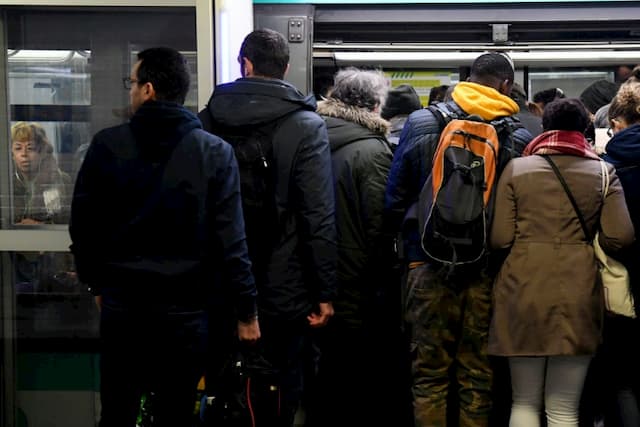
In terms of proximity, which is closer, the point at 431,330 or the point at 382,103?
the point at 431,330

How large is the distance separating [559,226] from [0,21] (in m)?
2.42

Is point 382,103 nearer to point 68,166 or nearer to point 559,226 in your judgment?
point 559,226

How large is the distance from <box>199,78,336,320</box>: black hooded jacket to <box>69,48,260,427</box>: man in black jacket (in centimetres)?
31

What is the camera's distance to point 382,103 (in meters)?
3.61

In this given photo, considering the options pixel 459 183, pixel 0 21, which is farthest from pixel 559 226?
pixel 0 21

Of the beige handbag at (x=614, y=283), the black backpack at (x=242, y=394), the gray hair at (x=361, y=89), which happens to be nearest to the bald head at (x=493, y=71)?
the gray hair at (x=361, y=89)

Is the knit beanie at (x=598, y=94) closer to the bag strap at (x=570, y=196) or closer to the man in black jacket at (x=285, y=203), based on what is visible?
the bag strap at (x=570, y=196)

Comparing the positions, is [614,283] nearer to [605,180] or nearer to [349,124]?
[605,180]

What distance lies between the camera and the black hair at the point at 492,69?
3193 mm

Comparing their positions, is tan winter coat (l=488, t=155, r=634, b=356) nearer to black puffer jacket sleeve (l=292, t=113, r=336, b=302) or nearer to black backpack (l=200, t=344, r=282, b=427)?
black puffer jacket sleeve (l=292, t=113, r=336, b=302)

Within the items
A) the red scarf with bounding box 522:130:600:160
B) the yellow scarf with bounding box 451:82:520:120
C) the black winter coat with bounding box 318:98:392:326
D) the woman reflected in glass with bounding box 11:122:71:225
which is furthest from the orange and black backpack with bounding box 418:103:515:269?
the woman reflected in glass with bounding box 11:122:71:225

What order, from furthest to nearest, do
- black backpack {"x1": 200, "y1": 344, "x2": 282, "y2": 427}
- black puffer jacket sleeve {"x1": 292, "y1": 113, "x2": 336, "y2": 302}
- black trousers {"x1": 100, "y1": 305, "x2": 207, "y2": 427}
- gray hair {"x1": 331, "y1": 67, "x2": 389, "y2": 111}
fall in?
gray hair {"x1": 331, "y1": 67, "x2": 389, "y2": 111} < black puffer jacket sleeve {"x1": 292, "y1": 113, "x2": 336, "y2": 302} < black backpack {"x1": 200, "y1": 344, "x2": 282, "y2": 427} < black trousers {"x1": 100, "y1": 305, "x2": 207, "y2": 427}

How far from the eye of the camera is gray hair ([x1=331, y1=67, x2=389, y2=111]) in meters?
3.54

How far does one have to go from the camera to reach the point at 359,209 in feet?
11.4
